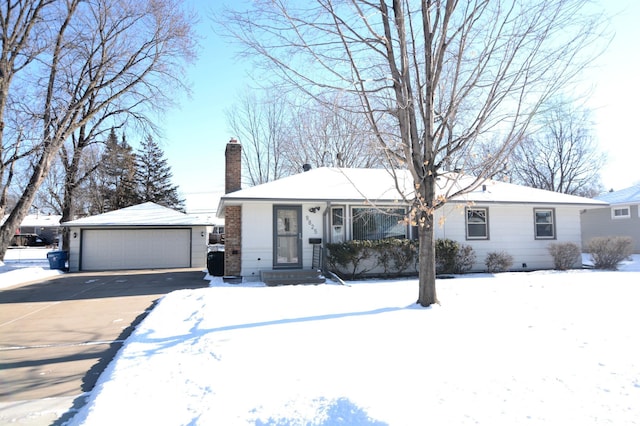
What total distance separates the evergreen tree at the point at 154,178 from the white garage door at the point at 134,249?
1984 cm

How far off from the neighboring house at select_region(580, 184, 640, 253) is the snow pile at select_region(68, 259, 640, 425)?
17753 millimetres

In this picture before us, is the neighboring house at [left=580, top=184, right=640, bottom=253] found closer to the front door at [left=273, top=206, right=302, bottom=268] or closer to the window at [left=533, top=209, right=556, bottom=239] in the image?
the window at [left=533, top=209, right=556, bottom=239]

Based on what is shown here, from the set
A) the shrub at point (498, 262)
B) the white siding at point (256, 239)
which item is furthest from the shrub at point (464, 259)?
the white siding at point (256, 239)

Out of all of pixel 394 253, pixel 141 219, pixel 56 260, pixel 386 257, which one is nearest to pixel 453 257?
pixel 394 253

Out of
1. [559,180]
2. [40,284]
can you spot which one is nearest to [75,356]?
[40,284]

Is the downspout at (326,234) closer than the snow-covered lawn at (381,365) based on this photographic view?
No

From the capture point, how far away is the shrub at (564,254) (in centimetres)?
1371

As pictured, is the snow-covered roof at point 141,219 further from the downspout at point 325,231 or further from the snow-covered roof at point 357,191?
the downspout at point 325,231

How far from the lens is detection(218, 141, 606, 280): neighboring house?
1238 cm

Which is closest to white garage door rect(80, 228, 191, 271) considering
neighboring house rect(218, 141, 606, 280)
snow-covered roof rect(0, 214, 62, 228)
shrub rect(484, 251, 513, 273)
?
neighboring house rect(218, 141, 606, 280)

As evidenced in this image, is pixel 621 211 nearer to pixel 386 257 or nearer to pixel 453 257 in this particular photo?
pixel 453 257

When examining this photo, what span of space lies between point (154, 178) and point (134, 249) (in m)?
21.7

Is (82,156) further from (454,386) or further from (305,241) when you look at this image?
(454,386)

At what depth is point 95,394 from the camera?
156 inches
